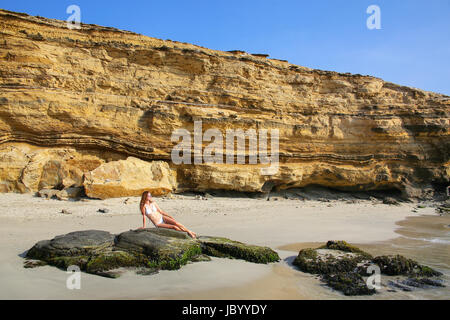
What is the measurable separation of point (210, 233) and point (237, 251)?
2.08 m

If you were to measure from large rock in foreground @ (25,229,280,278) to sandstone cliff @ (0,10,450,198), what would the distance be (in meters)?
5.75

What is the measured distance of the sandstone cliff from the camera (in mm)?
10641

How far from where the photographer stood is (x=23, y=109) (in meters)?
10.6

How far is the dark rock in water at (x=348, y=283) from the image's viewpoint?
11.4 feet

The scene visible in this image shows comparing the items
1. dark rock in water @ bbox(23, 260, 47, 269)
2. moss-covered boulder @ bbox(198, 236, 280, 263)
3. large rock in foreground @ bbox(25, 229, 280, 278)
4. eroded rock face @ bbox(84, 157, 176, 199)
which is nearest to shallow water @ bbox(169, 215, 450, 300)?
moss-covered boulder @ bbox(198, 236, 280, 263)

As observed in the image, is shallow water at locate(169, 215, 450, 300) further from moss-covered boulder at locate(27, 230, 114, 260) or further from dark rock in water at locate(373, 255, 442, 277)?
moss-covered boulder at locate(27, 230, 114, 260)

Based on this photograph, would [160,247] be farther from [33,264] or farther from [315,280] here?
[315,280]

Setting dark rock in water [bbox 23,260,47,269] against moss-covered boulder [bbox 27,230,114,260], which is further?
moss-covered boulder [bbox 27,230,114,260]

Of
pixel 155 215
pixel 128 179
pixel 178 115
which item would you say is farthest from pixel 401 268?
pixel 178 115

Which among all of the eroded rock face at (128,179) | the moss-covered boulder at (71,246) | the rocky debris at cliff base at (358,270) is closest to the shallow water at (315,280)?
the rocky debris at cliff base at (358,270)

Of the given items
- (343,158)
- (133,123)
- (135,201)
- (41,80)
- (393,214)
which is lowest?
(393,214)

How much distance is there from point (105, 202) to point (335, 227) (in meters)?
7.01

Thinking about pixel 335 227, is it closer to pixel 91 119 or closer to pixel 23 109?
pixel 91 119
